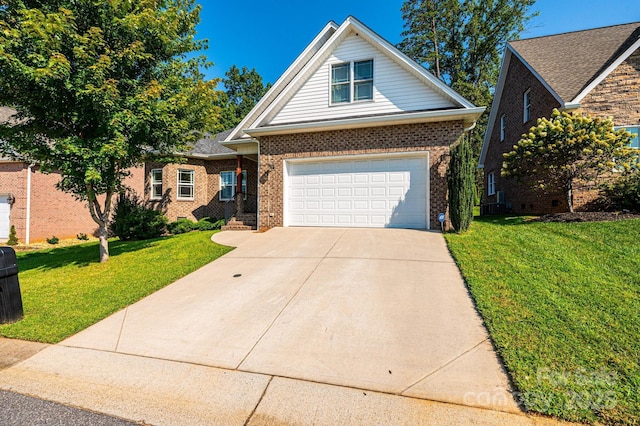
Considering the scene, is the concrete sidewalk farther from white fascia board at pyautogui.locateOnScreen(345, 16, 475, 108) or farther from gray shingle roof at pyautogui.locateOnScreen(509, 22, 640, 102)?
gray shingle roof at pyautogui.locateOnScreen(509, 22, 640, 102)

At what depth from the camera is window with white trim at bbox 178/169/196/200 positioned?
51.6 ft

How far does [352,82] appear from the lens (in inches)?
426

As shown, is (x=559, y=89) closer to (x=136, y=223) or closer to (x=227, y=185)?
(x=227, y=185)

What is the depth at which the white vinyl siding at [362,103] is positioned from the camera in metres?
10.1

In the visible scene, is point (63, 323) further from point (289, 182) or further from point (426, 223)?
point (426, 223)

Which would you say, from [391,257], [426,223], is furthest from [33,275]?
[426,223]

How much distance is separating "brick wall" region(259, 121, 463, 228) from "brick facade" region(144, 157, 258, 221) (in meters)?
3.83

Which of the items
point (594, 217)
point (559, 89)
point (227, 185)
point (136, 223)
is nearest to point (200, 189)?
point (227, 185)

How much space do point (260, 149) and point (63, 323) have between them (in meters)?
8.30

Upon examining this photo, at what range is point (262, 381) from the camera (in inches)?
116

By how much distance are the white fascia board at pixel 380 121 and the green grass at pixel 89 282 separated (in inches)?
193

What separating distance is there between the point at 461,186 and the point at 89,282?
9.76 metres

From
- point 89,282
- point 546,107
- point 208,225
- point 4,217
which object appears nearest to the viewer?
point 89,282

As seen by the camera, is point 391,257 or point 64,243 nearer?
point 391,257
